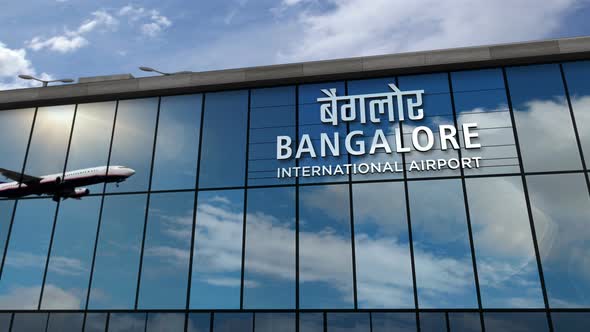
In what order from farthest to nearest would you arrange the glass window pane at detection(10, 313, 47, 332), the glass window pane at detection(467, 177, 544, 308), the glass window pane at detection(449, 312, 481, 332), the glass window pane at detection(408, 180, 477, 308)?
the glass window pane at detection(10, 313, 47, 332)
the glass window pane at detection(408, 180, 477, 308)
the glass window pane at detection(467, 177, 544, 308)
the glass window pane at detection(449, 312, 481, 332)

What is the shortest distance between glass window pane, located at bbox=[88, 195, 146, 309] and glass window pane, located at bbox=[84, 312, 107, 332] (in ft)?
Result: 1.05

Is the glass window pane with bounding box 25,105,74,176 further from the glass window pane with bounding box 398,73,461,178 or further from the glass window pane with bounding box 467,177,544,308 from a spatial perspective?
the glass window pane with bounding box 467,177,544,308

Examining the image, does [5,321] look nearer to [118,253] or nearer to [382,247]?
[118,253]

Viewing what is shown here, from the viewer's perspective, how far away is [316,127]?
21969 mm

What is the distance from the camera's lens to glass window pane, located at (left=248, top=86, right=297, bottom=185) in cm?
2153

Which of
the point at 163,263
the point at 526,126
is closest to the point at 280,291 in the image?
the point at 163,263

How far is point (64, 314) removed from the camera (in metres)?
20.9

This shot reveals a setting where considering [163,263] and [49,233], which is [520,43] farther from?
[49,233]

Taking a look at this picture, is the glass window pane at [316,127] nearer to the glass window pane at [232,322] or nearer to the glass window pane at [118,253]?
the glass window pane at [232,322]

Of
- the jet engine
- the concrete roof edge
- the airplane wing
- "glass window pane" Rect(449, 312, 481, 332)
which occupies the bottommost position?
"glass window pane" Rect(449, 312, 481, 332)

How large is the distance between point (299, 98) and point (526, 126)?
9.60 metres

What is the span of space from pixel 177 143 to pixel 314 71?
701cm

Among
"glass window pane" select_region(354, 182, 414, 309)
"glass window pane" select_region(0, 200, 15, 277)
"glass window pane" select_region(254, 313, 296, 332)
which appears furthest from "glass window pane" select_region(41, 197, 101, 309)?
"glass window pane" select_region(354, 182, 414, 309)

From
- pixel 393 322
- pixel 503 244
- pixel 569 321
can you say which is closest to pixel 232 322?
pixel 393 322
